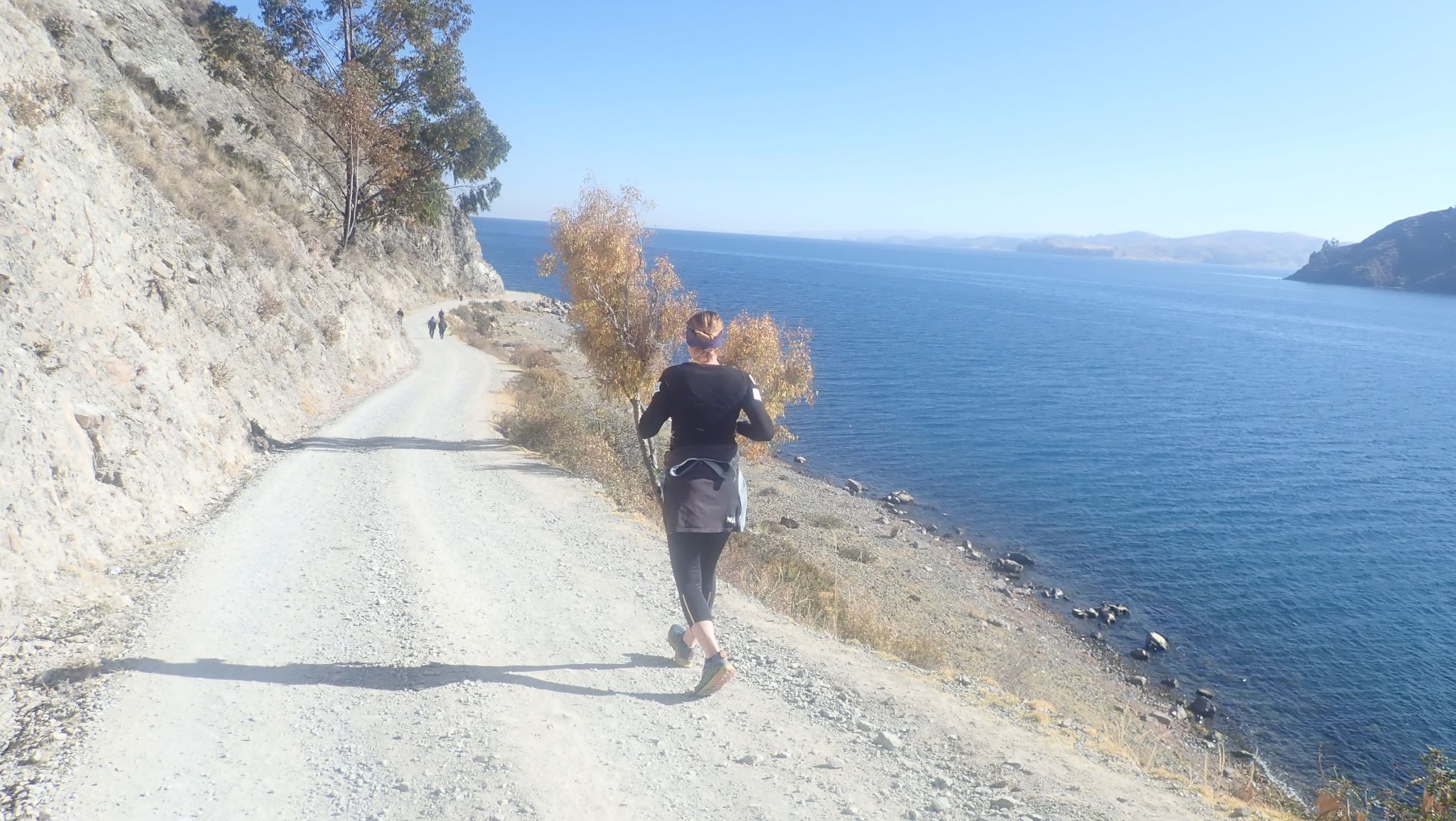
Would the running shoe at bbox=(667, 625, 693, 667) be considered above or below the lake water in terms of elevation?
above

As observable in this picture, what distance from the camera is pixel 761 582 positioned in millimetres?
10930

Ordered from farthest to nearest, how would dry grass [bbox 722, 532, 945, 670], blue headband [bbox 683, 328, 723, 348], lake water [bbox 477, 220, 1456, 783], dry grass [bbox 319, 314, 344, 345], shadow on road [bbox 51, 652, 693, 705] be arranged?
1. dry grass [bbox 319, 314, 344, 345]
2. lake water [bbox 477, 220, 1456, 783]
3. dry grass [bbox 722, 532, 945, 670]
4. shadow on road [bbox 51, 652, 693, 705]
5. blue headband [bbox 683, 328, 723, 348]

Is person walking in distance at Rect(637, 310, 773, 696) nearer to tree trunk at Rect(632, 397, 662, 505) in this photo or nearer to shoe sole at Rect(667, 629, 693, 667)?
shoe sole at Rect(667, 629, 693, 667)

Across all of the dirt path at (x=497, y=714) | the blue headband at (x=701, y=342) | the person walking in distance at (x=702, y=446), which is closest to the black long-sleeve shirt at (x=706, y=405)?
the person walking in distance at (x=702, y=446)

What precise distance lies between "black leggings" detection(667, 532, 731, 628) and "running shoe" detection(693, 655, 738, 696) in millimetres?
325

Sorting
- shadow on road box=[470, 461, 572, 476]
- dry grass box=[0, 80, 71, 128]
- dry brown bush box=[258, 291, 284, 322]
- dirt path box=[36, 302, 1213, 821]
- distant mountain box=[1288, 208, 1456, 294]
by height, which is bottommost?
shadow on road box=[470, 461, 572, 476]

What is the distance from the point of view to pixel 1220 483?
1382 inches

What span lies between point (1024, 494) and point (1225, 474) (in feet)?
34.9

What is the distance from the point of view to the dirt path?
14.1 feet

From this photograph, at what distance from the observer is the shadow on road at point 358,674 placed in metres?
5.41

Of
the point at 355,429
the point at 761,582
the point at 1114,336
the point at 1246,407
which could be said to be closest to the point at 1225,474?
the point at 1246,407

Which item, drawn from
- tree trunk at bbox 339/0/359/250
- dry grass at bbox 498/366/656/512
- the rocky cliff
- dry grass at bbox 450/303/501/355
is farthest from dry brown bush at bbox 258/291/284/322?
dry grass at bbox 450/303/501/355

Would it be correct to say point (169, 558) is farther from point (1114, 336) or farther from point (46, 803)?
point (1114, 336)

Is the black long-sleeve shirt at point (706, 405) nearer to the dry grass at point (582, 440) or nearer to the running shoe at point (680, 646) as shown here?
the running shoe at point (680, 646)
